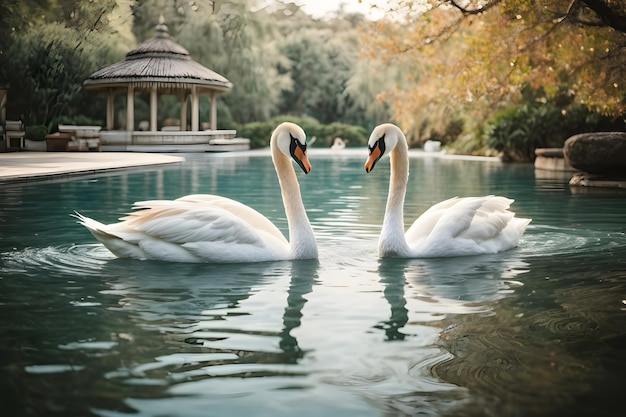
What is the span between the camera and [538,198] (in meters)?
13.8

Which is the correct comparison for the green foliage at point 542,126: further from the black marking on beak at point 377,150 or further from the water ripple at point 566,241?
the black marking on beak at point 377,150

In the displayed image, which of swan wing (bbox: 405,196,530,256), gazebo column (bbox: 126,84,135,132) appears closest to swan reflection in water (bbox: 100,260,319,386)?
swan wing (bbox: 405,196,530,256)

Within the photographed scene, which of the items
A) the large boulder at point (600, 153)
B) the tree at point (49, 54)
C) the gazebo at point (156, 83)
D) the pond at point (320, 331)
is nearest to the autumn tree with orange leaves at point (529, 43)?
the large boulder at point (600, 153)

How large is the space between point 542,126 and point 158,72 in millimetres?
15458

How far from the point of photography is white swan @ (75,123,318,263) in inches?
264

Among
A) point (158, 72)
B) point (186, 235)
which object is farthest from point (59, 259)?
point (158, 72)

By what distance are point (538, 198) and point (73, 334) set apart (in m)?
10.4

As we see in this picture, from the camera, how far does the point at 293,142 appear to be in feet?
23.5

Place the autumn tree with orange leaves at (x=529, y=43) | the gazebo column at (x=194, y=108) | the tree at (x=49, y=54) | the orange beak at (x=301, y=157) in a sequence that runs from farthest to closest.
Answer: the tree at (x=49, y=54) < the gazebo column at (x=194, y=108) < the autumn tree with orange leaves at (x=529, y=43) < the orange beak at (x=301, y=157)

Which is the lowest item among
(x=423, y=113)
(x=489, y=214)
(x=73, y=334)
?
(x=73, y=334)

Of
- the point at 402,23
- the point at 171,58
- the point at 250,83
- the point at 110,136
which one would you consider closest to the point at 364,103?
the point at 250,83

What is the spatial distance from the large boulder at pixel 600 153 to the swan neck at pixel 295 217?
10.4 meters

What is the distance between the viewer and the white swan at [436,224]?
7.18 m

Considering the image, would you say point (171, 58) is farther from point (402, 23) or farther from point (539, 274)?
point (539, 274)
